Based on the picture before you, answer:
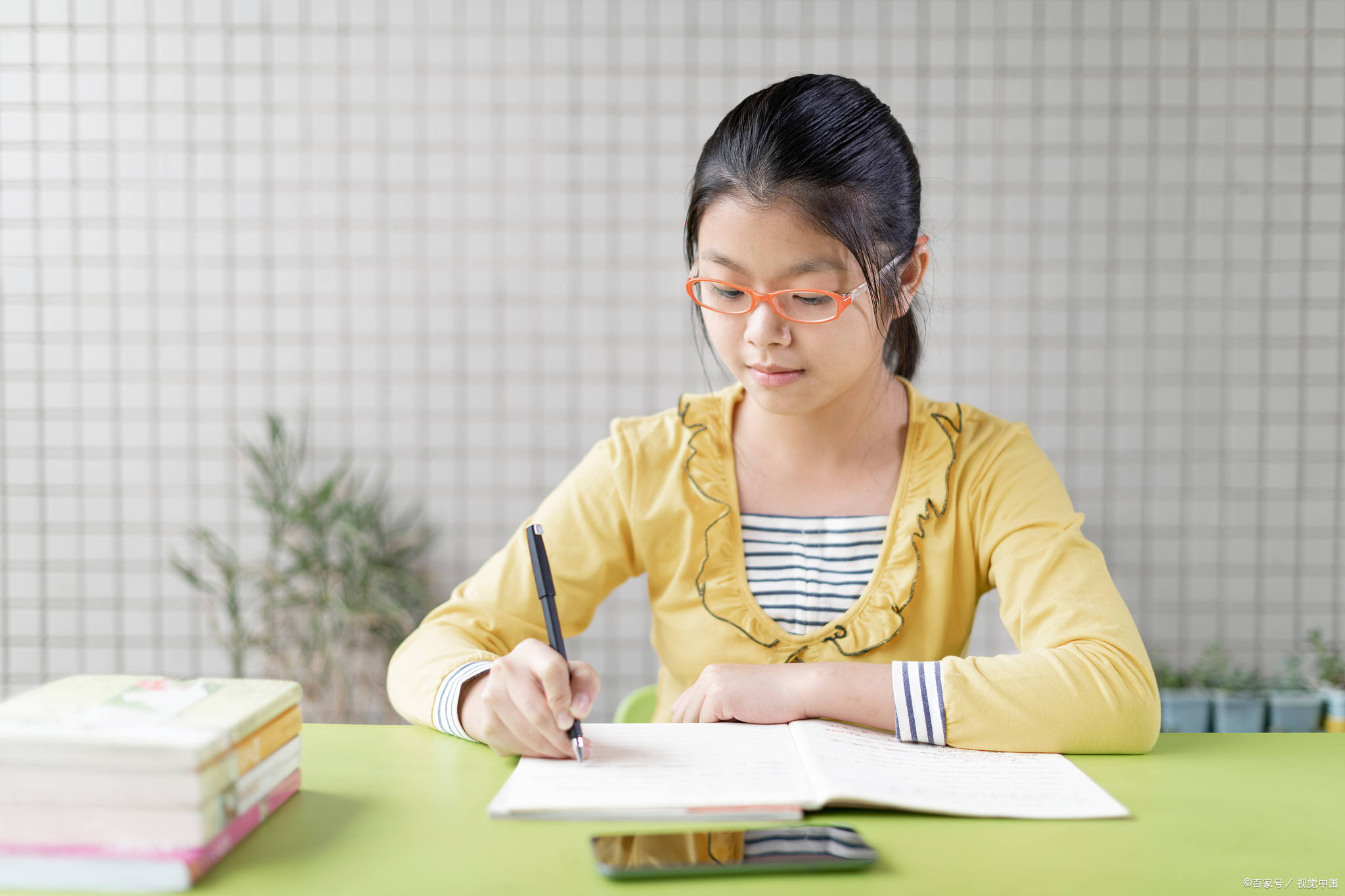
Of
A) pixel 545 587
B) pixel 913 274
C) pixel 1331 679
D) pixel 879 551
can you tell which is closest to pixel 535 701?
pixel 545 587

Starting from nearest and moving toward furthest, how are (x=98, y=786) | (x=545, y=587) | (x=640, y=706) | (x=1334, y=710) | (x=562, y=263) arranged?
(x=98, y=786)
(x=545, y=587)
(x=640, y=706)
(x=1334, y=710)
(x=562, y=263)

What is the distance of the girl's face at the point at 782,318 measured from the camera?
98 cm

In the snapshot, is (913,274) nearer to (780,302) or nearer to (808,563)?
(780,302)

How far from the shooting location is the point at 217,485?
2.40 meters

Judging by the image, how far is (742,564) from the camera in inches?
44.9

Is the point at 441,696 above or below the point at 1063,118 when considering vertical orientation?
below

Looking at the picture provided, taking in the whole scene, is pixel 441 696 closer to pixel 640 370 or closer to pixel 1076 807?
pixel 1076 807

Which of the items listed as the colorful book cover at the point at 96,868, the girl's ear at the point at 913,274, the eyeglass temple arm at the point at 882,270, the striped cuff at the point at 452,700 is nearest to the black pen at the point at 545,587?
the striped cuff at the point at 452,700

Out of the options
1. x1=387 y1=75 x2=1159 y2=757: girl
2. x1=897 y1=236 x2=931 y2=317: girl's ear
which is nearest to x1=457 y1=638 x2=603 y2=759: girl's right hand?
x1=387 y1=75 x2=1159 y2=757: girl

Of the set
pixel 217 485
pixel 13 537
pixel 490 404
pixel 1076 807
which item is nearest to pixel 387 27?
pixel 490 404

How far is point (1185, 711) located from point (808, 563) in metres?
1.62

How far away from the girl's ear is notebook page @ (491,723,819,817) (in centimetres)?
56

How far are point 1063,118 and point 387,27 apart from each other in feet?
5.78

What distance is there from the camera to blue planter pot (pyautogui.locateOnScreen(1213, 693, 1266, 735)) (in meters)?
2.22
